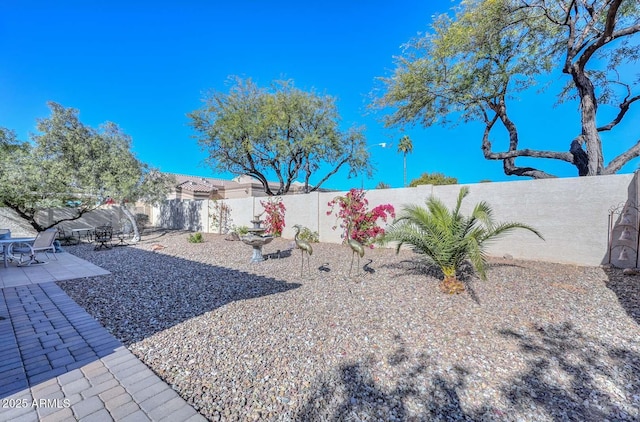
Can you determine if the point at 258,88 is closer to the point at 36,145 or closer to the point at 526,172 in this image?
the point at 36,145

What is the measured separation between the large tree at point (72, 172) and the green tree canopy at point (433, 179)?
27.3 meters

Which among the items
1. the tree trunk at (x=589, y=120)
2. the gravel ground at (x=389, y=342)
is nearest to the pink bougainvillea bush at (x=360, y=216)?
the gravel ground at (x=389, y=342)

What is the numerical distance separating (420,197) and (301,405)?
7.42 m

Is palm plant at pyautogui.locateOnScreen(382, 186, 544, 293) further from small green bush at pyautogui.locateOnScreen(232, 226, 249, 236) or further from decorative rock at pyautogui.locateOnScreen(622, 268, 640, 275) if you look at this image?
small green bush at pyautogui.locateOnScreen(232, 226, 249, 236)

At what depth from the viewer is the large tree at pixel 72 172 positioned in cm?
1052

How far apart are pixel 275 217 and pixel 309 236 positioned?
216 centimetres

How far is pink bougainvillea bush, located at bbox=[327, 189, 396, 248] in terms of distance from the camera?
9352 mm

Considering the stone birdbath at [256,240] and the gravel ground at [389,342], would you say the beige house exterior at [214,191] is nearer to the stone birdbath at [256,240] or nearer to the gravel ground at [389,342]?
the stone birdbath at [256,240]

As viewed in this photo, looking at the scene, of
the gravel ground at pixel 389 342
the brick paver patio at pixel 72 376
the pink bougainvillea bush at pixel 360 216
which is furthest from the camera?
the pink bougainvillea bush at pixel 360 216

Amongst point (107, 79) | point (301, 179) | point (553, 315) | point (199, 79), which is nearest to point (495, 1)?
point (553, 315)

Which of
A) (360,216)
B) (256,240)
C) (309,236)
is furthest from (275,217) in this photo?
(256,240)

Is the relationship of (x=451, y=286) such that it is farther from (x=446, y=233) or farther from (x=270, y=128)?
(x=270, y=128)

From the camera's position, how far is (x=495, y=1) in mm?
8336

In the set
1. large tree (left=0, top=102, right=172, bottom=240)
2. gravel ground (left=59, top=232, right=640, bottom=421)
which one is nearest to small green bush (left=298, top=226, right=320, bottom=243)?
gravel ground (left=59, top=232, right=640, bottom=421)
